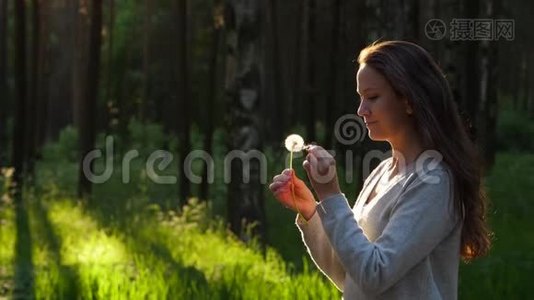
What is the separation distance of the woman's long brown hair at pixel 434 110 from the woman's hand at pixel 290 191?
1.19 feet

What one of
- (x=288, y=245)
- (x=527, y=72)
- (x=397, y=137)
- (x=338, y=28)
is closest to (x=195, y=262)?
(x=288, y=245)

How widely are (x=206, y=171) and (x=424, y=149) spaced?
15.0 metres

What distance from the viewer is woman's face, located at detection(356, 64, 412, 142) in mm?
2707

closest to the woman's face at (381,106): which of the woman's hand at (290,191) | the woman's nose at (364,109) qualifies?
the woman's nose at (364,109)

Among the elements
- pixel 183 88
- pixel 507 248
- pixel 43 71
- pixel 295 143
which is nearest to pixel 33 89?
pixel 183 88

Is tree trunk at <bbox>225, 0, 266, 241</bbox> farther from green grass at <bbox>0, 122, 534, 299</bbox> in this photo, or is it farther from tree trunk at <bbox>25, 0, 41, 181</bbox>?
tree trunk at <bbox>25, 0, 41, 181</bbox>

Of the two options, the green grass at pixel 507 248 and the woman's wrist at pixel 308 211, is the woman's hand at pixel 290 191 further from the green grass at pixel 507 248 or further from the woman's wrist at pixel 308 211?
the green grass at pixel 507 248

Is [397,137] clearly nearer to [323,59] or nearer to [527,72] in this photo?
[323,59]

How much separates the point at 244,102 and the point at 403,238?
9.38m

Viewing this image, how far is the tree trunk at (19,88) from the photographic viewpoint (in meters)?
20.3

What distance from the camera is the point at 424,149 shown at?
2754 millimetres

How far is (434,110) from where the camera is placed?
2670mm
